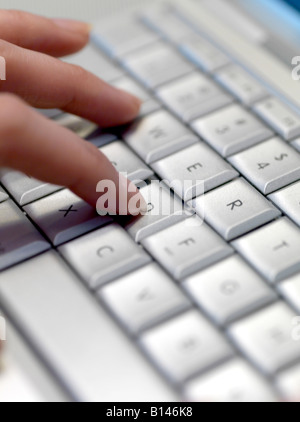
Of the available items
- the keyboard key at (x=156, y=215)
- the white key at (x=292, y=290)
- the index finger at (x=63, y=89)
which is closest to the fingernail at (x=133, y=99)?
the index finger at (x=63, y=89)

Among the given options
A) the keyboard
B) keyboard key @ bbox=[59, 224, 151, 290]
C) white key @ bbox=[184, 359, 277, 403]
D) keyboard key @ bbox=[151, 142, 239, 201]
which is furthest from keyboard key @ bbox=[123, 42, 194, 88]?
white key @ bbox=[184, 359, 277, 403]

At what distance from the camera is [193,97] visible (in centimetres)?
63

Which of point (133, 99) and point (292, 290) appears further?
point (133, 99)

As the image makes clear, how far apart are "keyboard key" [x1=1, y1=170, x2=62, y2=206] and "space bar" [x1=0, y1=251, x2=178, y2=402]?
69mm

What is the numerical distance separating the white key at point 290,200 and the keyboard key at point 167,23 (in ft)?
0.87

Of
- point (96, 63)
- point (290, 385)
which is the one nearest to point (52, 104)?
point (96, 63)

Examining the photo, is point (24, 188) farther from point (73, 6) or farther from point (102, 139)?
point (73, 6)

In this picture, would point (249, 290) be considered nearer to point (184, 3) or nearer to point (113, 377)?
point (113, 377)

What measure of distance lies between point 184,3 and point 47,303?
1.46 ft

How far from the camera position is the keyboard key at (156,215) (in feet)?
1.67

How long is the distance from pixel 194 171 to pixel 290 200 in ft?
0.30

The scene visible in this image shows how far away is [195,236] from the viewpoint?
500 millimetres

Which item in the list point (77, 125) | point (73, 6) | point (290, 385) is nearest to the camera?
point (290, 385)
